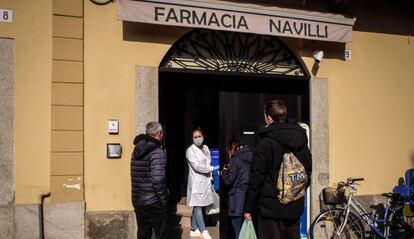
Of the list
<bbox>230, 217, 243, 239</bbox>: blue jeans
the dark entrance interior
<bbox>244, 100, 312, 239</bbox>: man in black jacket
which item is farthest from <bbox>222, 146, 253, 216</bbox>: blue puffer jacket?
<bbox>244, 100, 312, 239</bbox>: man in black jacket

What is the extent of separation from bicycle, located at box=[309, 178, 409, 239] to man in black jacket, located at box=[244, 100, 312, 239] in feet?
9.33

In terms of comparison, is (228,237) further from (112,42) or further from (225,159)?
(112,42)

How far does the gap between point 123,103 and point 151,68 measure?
24.3 inches

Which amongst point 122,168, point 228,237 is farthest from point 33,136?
point 228,237

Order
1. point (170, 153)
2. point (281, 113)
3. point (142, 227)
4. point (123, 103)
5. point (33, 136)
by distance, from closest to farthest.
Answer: point (281, 113), point (142, 227), point (33, 136), point (123, 103), point (170, 153)

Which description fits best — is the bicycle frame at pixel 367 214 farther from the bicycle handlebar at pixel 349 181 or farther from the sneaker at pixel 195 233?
the sneaker at pixel 195 233

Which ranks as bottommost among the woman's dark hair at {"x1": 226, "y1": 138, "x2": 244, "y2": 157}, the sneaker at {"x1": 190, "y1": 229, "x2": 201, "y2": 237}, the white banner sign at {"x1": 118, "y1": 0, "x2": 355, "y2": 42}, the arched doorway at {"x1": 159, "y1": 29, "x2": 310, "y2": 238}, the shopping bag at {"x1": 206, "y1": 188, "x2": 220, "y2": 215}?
the sneaker at {"x1": 190, "y1": 229, "x2": 201, "y2": 237}

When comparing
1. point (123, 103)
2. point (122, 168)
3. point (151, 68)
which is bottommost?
point (122, 168)

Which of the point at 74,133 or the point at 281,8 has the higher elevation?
the point at 281,8

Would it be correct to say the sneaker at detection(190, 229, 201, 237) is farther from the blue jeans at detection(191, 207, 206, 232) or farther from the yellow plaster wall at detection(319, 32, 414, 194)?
the yellow plaster wall at detection(319, 32, 414, 194)

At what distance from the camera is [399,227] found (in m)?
6.58

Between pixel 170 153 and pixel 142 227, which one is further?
pixel 170 153

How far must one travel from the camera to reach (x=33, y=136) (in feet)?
18.1

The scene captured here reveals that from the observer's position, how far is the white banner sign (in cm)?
566
